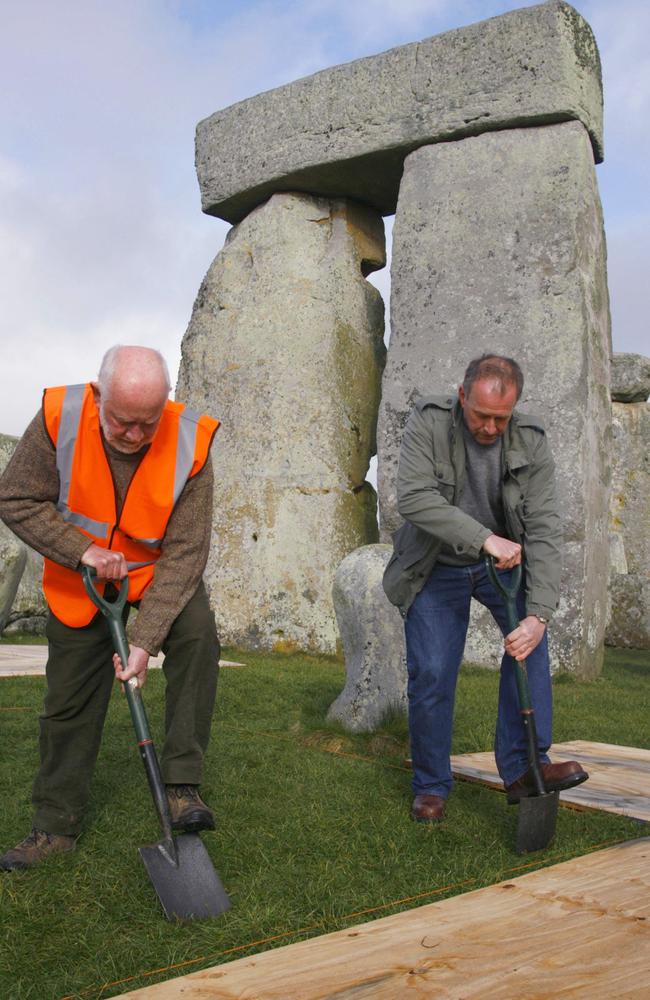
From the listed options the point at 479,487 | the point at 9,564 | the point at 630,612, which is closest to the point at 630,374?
the point at 630,612

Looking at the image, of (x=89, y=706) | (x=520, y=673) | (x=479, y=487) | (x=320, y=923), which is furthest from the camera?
(x=479, y=487)

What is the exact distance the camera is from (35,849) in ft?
10.4

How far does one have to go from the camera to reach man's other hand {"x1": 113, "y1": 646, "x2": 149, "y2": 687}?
3025 millimetres

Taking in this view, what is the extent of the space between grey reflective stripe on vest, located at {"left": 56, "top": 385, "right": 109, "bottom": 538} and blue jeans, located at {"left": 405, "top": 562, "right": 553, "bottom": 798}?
117 centimetres

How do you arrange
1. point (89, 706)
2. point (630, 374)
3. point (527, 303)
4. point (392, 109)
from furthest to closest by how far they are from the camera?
point (630, 374), point (392, 109), point (527, 303), point (89, 706)

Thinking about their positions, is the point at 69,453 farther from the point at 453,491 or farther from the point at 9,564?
the point at 9,564

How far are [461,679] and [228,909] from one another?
437 centimetres

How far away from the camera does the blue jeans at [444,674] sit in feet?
11.9

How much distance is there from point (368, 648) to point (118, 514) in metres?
2.17

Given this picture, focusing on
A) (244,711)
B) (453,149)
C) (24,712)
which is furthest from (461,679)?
(453,149)

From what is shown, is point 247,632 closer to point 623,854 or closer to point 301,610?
point 301,610

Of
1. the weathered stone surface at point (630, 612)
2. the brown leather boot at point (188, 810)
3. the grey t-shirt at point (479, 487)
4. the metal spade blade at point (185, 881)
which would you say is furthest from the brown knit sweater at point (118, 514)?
the weathered stone surface at point (630, 612)

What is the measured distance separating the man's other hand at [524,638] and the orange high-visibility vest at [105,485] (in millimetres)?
1105

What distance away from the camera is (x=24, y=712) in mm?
5492
